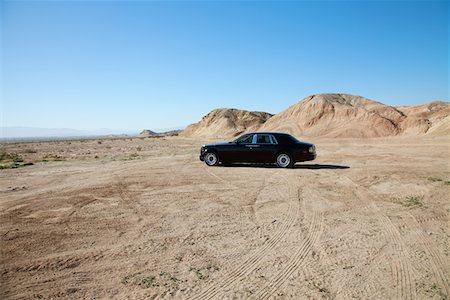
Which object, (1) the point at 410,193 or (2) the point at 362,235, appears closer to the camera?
(2) the point at 362,235

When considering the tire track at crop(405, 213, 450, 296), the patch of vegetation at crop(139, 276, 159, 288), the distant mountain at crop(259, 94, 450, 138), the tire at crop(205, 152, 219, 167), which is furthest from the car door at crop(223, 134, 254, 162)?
the distant mountain at crop(259, 94, 450, 138)

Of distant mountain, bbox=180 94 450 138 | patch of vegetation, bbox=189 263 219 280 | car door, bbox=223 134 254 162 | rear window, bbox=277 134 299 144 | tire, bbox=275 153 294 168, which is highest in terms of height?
distant mountain, bbox=180 94 450 138

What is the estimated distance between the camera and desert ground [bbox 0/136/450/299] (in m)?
3.92

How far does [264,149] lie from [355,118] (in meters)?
42.1

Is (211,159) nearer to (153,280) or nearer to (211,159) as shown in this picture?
(211,159)

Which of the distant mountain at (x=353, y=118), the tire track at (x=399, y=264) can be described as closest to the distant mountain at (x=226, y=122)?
the distant mountain at (x=353, y=118)

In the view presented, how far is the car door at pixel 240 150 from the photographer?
13758 millimetres

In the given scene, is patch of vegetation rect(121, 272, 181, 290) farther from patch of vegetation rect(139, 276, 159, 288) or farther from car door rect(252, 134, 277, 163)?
car door rect(252, 134, 277, 163)

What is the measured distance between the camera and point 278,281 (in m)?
4.03

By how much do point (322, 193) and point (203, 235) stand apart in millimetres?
4361

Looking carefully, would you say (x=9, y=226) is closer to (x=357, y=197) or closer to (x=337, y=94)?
(x=357, y=197)

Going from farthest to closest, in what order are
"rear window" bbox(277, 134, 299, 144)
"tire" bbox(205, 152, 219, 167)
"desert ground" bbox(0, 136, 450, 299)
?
"tire" bbox(205, 152, 219, 167), "rear window" bbox(277, 134, 299, 144), "desert ground" bbox(0, 136, 450, 299)

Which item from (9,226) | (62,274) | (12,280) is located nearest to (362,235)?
(62,274)

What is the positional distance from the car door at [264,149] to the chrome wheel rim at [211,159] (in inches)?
72.2
